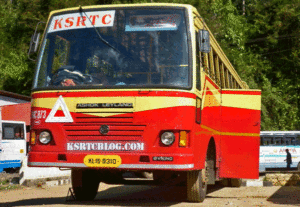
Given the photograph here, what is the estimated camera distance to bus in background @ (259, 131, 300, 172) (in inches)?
1496

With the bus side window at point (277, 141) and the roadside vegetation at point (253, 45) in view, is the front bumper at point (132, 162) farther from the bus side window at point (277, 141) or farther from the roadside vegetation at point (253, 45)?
the roadside vegetation at point (253, 45)

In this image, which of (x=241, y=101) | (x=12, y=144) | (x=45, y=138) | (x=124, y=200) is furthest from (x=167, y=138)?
(x=12, y=144)

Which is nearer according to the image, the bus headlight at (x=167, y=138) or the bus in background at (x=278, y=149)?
the bus headlight at (x=167, y=138)

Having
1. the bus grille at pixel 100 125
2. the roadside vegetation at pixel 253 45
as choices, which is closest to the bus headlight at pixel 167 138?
the bus grille at pixel 100 125

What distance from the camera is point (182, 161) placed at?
964 centimetres

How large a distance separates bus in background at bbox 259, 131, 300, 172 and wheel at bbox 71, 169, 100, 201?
2684 centimetres

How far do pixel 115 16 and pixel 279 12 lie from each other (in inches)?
1541

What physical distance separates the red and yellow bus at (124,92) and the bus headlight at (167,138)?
15mm

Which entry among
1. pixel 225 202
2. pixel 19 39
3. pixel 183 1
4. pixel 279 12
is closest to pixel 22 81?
pixel 19 39

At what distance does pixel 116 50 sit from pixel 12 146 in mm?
23911

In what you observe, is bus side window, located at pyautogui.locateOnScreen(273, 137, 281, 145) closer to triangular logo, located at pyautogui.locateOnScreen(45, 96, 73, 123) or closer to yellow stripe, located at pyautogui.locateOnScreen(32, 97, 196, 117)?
yellow stripe, located at pyautogui.locateOnScreen(32, 97, 196, 117)

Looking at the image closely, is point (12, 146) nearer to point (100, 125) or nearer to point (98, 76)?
point (98, 76)

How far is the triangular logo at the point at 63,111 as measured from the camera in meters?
10.1

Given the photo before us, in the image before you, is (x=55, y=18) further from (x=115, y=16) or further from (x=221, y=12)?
(x=221, y=12)
